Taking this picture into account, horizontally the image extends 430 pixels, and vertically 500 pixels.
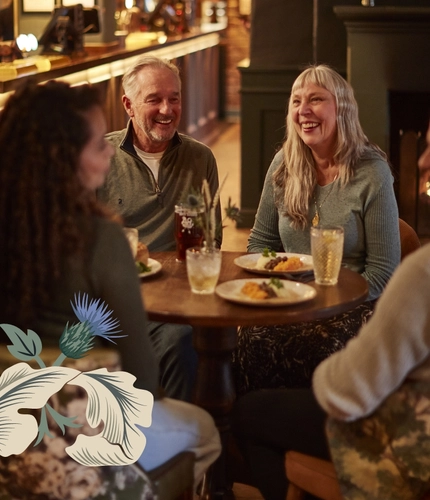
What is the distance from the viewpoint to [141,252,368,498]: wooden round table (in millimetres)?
1744

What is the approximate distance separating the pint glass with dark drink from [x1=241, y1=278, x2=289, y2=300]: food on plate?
12.5 inches

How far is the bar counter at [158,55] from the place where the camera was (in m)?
4.47

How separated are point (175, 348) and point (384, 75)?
10.4 ft

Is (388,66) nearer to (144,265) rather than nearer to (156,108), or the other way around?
(156,108)

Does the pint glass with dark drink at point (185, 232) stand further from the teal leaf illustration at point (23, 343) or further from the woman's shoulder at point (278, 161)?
the teal leaf illustration at point (23, 343)

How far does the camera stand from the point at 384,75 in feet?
16.6

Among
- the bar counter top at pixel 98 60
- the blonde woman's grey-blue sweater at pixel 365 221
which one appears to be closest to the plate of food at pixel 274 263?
the blonde woman's grey-blue sweater at pixel 365 221

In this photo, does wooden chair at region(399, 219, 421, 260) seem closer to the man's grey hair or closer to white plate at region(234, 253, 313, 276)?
white plate at region(234, 253, 313, 276)

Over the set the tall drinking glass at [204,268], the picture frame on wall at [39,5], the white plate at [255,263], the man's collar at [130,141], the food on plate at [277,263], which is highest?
the picture frame on wall at [39,5]

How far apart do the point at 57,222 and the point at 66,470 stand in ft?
1.45

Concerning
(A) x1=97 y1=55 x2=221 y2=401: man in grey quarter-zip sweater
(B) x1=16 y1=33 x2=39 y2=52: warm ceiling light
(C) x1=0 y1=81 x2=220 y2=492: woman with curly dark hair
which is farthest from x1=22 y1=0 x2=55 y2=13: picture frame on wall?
(C) x1=0 y1=81 x2=220 y2=492: woman with curly dark hair

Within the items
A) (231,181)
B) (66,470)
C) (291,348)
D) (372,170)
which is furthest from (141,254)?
(231,181)
